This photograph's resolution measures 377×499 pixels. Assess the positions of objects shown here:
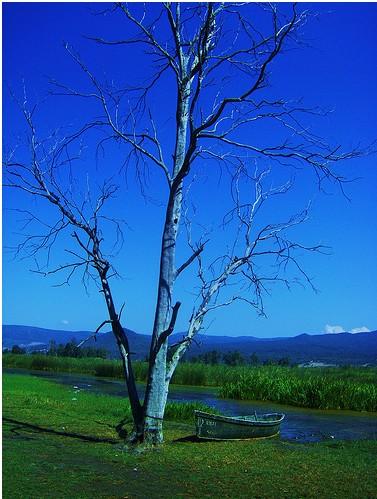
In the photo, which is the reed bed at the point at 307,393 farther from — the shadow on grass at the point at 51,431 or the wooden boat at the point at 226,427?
the shadow on grass at the point at 51,431

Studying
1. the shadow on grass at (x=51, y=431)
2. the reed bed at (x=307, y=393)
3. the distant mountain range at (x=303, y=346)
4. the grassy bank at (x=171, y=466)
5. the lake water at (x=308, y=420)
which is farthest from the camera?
the distant mountain range at (x=303, y=346)

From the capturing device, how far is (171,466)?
9.10 meters

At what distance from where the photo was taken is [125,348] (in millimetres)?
11391

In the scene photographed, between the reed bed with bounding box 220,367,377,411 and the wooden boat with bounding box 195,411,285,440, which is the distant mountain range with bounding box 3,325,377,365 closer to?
the reed bed with bounding box 220,367,377,411

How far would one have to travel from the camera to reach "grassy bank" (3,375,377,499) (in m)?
7.58

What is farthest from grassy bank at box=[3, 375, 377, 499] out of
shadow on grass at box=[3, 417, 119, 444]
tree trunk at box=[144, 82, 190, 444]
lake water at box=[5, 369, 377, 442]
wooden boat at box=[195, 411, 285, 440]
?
lake water at box=[5, 369, 377, 442]

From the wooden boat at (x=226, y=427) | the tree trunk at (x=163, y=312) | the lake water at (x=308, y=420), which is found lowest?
the lake water at (x=308, y=420)

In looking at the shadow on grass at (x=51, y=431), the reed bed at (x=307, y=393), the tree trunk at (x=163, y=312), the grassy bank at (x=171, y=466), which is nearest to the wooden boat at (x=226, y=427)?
the grassy bank at (x=171, y=466)

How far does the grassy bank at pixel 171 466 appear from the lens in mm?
7582

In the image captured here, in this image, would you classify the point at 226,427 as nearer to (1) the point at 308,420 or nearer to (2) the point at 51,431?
(2) the point at 51,431

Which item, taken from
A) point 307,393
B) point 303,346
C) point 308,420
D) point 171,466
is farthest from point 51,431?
point 303,346

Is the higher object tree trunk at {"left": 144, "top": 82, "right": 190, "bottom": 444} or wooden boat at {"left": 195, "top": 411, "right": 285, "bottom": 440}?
tree trunk at {"left": 144, "top": 82, "right": 190, "bottom": 444}

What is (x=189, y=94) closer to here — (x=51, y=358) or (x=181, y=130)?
(x=181, y=130)

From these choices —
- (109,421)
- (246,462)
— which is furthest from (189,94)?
(109,421)
